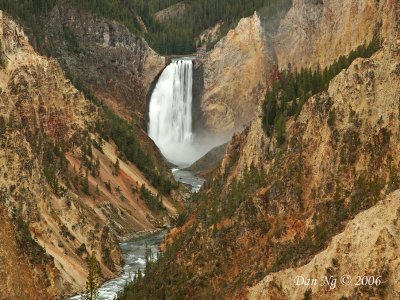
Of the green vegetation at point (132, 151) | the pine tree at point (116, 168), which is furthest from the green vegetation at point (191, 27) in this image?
the pine tree at point (116, 168)

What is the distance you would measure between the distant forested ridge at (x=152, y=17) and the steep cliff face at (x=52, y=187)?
28.1 m

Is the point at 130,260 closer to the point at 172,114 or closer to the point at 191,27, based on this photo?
the point at 172,114

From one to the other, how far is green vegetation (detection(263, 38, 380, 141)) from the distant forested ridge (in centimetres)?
6270

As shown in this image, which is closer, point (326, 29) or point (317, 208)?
point (317, 208)

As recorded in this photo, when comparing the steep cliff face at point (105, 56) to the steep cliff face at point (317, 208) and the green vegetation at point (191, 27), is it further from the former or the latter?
the steep cliff face at point (317, 208)

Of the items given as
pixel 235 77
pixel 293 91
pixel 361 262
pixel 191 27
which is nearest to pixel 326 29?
pixel 293 91

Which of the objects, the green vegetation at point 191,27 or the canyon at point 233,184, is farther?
the green vegetation at point 191,27

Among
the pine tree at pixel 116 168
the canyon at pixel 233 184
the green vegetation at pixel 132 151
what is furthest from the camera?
the green vegetation at pixel 132 151

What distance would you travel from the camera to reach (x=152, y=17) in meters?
198

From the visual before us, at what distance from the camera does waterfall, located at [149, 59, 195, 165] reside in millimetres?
144875

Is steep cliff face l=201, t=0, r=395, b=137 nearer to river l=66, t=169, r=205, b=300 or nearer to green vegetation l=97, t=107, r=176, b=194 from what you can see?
green vegetation l=97, t=107, r=176, b=194

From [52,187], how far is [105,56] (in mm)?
74032

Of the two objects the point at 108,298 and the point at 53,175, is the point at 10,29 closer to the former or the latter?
the point at 53,175

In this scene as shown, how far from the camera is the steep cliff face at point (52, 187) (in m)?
55.9
